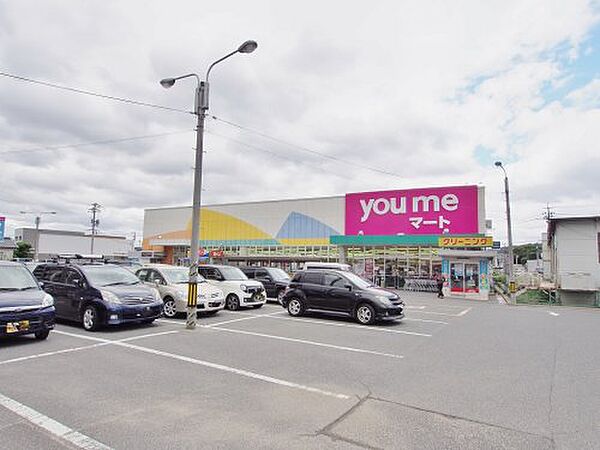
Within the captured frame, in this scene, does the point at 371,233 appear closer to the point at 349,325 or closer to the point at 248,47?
the point at 349,325

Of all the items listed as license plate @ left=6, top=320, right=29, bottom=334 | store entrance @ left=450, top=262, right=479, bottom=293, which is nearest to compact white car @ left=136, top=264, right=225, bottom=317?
license plate @ left=6, top=320, right=29, bottom=334

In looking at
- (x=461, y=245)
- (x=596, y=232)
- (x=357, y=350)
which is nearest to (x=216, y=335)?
(x=357, y=350)

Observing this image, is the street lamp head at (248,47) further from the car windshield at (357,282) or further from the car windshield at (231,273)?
the car windshield at (231,273)

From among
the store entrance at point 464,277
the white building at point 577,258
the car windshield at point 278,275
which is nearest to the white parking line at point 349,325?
the car windshield at point 278,275

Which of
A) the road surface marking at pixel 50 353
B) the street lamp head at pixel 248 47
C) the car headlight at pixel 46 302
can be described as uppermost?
the street lamp head at pixel 248 47

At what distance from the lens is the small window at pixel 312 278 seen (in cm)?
1427

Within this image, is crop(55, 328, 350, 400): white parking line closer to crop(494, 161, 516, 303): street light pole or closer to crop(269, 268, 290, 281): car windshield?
crop(269, 268, 290, 281): car windshield

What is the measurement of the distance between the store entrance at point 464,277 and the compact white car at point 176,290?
18.2m

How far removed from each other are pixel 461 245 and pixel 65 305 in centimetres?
2364


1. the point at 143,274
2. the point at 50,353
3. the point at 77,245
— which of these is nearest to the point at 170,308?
the point at 143,274

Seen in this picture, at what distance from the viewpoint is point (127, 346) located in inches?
343

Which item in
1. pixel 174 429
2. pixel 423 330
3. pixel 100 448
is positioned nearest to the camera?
pixel 100 448

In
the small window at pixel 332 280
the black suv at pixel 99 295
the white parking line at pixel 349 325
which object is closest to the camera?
the black suv at pixel 99 295

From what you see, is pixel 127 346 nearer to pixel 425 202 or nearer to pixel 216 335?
pixel 216 335
